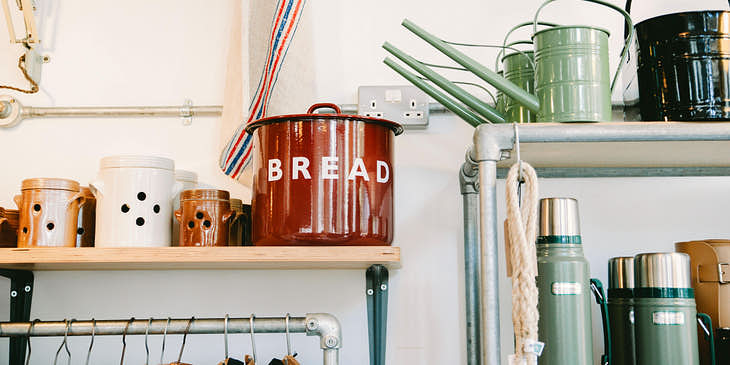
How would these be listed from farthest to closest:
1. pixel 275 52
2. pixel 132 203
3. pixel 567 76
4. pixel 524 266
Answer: pixel 275 52 < pixel 132 203 < pixel 567 76 < pixel 524 266

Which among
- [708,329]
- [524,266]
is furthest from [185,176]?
[708,329]

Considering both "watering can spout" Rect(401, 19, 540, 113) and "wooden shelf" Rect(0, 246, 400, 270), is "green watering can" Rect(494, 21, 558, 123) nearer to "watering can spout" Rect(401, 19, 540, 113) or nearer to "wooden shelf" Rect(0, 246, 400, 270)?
"watering can spout" Rect(401, 19, 540, 113)

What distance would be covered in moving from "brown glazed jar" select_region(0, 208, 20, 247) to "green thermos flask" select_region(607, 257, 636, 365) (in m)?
1.00

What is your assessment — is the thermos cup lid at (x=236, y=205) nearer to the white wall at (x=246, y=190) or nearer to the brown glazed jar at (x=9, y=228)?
the white wall at (x=246, y=190)

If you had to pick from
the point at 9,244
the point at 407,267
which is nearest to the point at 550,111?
the point at 407,267

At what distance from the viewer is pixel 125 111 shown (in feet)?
4.35

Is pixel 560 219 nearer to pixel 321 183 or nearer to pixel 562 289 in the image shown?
pixel 562 289

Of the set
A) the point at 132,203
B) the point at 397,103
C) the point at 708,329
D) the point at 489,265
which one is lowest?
the point at 708,329

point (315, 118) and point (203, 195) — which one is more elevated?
point (315, 118)

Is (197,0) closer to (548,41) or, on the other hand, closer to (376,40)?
(376,40)

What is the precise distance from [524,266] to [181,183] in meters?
0.60

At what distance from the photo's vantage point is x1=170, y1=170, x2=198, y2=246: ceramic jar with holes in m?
1.11

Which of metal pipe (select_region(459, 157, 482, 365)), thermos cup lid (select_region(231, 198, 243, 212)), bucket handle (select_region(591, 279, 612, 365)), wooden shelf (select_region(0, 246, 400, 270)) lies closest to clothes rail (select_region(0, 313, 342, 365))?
wooden shelf (select_region(0, 246, 400, 270))

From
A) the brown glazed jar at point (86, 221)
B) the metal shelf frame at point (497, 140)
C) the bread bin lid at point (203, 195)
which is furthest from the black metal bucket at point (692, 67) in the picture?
the brown glazed jar at point (86, 221)
